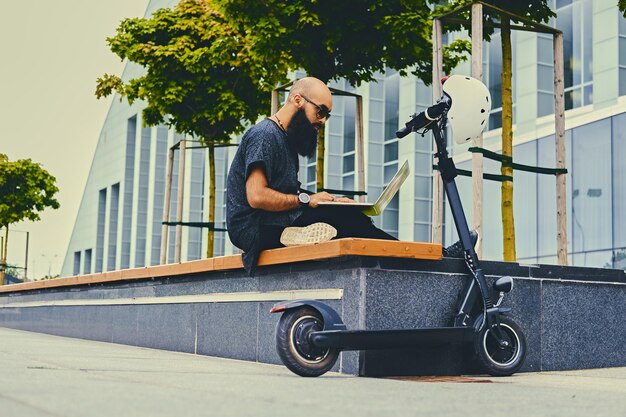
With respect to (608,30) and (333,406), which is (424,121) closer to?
(333,406)

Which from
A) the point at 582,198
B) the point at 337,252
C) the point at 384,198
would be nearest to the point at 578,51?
the point at 582,198

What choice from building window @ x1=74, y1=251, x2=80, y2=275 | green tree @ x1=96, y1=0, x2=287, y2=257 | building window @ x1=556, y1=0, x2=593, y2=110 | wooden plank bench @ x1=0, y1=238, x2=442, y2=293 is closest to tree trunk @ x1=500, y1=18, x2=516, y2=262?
wooden plank bench @ x1=0, y1=238, x2=442, y2=293

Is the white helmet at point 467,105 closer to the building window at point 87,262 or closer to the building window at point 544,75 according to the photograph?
the building window at point 544,75

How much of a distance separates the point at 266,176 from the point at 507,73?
3908 mm

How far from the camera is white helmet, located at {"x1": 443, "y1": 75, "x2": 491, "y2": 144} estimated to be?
6883mm

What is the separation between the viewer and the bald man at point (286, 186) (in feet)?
20.2

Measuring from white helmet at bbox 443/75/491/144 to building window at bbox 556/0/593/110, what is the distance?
21.3 m

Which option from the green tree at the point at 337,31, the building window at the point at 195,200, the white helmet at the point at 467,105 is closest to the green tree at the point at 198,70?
the green tree at the point at 337,31

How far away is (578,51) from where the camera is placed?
92.1 feet

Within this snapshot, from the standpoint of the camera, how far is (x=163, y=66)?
49.2ft

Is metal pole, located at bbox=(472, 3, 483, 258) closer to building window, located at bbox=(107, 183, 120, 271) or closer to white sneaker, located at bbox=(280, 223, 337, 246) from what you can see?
white sneaker, located at bbox=(280, 223, 337, 246)

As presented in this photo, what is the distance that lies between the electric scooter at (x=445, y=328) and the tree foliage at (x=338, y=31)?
12.1ft

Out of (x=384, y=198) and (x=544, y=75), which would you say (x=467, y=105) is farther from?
(x=544, y=75)

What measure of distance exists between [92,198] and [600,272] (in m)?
68.6
